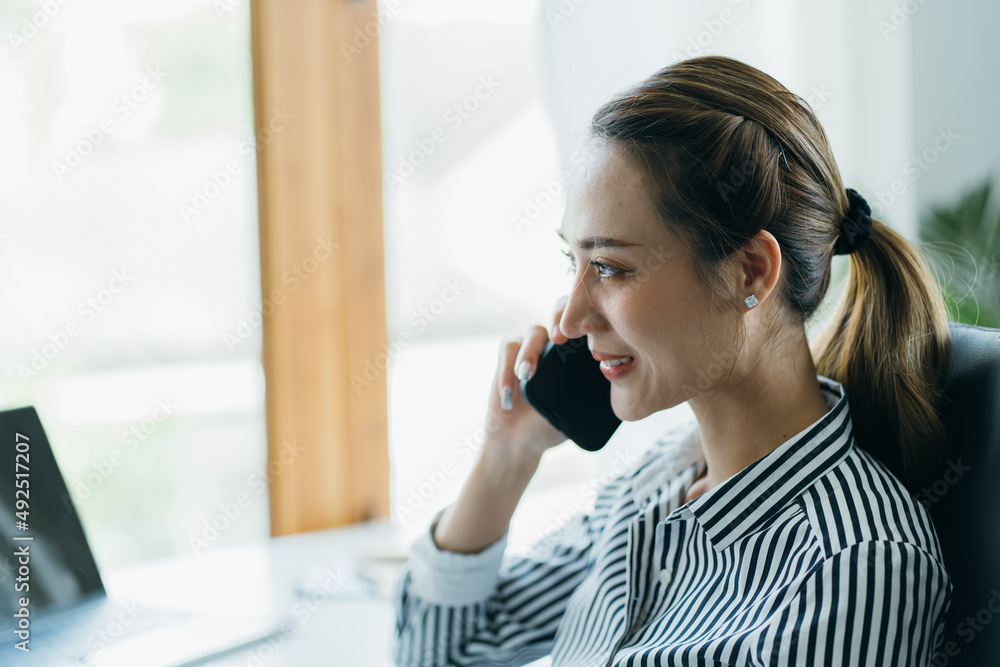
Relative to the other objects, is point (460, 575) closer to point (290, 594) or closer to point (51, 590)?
point (290, 594)

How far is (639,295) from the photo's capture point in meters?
0.87

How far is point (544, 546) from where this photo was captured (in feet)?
4.18

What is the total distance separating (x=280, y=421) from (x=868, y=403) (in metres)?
1.40

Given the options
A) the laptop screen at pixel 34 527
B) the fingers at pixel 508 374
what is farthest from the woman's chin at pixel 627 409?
the laptop screen at pixel 34 527

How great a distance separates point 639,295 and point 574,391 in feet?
0.86

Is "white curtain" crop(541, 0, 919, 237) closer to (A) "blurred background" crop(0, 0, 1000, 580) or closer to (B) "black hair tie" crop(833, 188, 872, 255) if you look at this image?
(A) "blurred background" crop(0, 0, 1000, 580)

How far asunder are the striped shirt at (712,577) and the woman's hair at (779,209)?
0.22 ft

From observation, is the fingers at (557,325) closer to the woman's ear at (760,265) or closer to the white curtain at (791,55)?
the woman's ear at (760,265)

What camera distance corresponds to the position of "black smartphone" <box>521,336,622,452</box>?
1100 millimetres

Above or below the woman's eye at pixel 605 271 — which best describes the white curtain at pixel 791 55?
above

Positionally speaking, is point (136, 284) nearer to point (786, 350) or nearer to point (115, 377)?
point (115, 377)

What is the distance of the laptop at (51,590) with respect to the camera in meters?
1.01

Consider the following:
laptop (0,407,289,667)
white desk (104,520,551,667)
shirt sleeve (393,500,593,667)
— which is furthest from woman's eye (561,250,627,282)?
laptop (0,407,289,667)

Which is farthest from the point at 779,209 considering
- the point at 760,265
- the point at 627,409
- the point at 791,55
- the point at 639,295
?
the point at 791,55
